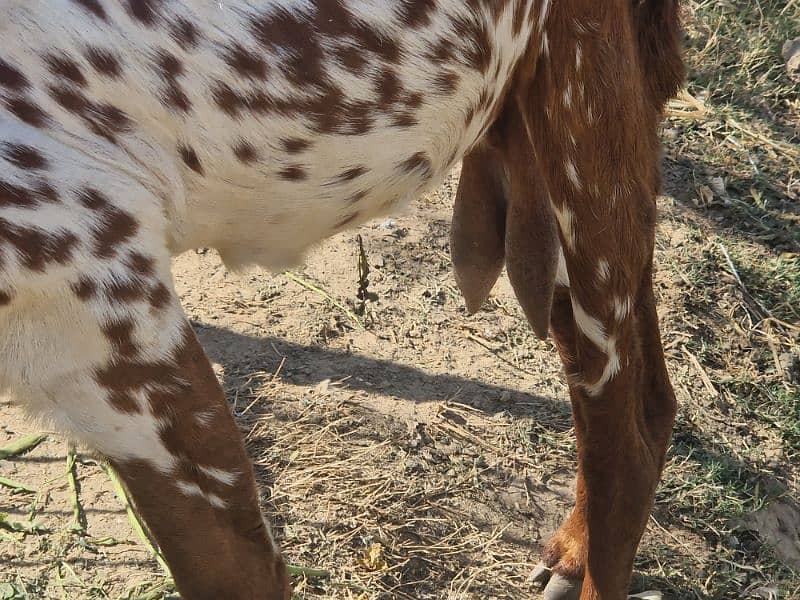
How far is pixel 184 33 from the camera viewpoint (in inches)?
71.5

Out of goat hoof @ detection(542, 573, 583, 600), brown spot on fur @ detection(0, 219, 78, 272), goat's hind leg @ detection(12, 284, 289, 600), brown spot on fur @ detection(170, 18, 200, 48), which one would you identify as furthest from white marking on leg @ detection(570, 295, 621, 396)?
brown spot on fur @ detection(0, 219, 78, 272)

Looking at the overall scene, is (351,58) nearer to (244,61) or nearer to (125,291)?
(244,61)

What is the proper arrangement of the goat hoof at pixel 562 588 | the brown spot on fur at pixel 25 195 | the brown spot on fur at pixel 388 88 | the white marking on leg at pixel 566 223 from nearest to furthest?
the brown spot on fur at pixel 25 195
the brown spot on fur at pixel 388 88
the white marking on leg at pixel 566 223
the goat hoof at pixel 562 588

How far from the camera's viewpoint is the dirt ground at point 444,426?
308 centimetres

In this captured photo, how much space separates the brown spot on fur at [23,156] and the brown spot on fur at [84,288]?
201 mm

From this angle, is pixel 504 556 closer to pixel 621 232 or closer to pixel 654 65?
pixel 621 232

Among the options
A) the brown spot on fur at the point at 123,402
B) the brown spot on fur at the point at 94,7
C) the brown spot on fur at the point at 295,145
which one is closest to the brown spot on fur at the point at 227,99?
the brown spot on fur at the point at 295,145

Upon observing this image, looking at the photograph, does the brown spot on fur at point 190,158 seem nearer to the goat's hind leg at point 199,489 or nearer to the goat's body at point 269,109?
the goat's body at point 269,109

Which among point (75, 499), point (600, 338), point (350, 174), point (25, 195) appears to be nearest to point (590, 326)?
point (600, 338)

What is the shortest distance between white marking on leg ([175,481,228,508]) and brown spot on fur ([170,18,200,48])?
2.62 feet

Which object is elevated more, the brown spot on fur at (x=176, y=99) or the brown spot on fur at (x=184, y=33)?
the brown spot on fur at (x=184, y=33)

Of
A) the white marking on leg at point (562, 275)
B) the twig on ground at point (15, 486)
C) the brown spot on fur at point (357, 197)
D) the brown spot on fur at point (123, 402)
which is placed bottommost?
the twig on ground at point (15, 486)

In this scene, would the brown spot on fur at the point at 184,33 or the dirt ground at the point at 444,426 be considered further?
the dirt ground at the point at 444,426

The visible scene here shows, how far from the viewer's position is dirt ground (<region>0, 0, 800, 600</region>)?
308cm
